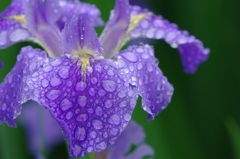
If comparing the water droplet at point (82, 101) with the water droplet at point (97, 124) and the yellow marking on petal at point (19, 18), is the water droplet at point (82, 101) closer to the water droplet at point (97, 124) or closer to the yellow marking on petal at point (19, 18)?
the water droplet at point (97, 124)

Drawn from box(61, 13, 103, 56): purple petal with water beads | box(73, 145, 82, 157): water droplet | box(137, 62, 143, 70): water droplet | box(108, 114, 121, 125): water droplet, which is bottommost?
box(73, 145, 82, 157): water droplet

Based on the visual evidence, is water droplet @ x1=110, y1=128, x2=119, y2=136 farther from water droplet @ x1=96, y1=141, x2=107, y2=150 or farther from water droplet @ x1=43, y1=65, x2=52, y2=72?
water droplet @ x1=43, y1=65, x2=52, y2=72

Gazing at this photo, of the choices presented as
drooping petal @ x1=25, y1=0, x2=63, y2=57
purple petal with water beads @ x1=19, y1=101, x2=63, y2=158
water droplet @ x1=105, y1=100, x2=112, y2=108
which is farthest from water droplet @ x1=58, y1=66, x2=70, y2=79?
purple petal with water beads @ x1=19, y1=101, x2=63, y2=158

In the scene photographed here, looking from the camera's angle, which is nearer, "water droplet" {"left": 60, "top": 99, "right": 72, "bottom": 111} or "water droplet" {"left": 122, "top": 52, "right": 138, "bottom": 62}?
"water droplet" {"left": 60, "top": 99, "right": 72, "bottom": 111}

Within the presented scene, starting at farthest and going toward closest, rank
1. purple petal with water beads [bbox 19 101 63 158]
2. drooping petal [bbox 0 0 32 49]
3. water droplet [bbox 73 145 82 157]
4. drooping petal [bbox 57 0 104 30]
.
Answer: purple petal with water beads [bbox 19 101 63 158]
drooping petal [bbox 57 0 104 30]
drooping petal [bbox 0 0 32 49]
water droplet [bbox 73 145 82 157]

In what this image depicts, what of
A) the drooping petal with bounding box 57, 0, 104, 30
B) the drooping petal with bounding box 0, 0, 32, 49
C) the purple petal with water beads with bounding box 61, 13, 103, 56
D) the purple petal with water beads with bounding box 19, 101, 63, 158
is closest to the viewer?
the purple petal with water beads with bounding box 61, 13, 103, 56

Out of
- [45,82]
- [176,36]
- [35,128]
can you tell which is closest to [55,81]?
[45,82]

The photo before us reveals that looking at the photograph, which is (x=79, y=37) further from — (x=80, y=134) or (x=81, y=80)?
(x=80, y=134)
